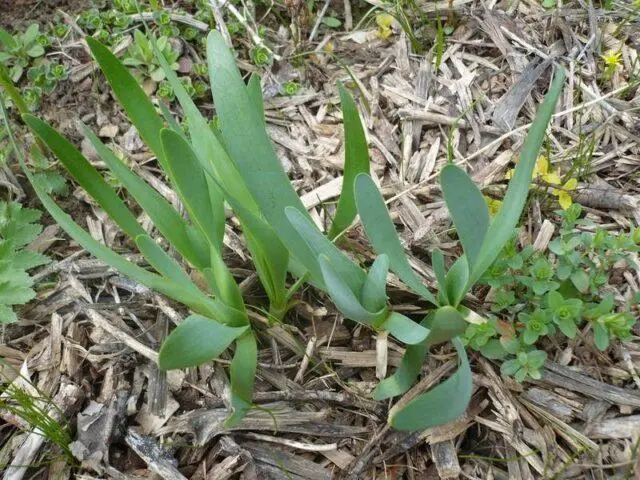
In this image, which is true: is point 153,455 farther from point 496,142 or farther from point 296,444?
point 496,142

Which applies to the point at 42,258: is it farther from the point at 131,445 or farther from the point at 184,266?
the point at 131,445

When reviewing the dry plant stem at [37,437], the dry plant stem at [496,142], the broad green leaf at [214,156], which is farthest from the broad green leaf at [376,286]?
the dry plant stem at [37,437]

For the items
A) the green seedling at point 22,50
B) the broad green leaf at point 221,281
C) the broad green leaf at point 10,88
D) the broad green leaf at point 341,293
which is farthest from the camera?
the green seedling at point 22,50

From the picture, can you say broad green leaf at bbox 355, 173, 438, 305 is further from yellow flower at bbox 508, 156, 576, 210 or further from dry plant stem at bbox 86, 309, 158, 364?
dry plant stem at bbox 86, 309, 158, 364

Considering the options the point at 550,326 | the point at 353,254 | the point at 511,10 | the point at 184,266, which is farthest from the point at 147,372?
the point at 511,10

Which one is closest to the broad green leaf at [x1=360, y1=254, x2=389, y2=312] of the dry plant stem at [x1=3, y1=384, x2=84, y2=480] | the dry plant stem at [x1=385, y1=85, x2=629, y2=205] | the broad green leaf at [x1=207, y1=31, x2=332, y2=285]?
the broad green leaf at [x1=207, y1=31, x2=332, y2=285]

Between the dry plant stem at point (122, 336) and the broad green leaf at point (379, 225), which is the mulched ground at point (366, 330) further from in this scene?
the broad green leaf at point (379, 225)

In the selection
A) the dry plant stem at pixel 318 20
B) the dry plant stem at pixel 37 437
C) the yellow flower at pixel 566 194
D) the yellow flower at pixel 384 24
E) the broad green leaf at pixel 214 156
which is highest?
the broad green leaf at pixel 214 156
